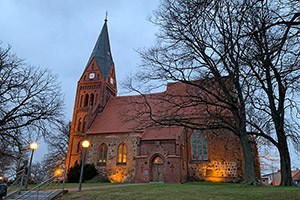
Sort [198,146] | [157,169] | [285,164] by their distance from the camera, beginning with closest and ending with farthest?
[285,164] < [157,169] < [198,146]

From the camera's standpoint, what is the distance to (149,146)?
20.7 m

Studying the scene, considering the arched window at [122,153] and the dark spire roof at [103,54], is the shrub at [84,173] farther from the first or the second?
the dark spire roof at [103,54]

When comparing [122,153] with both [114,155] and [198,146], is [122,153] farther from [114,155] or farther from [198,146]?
[198,146]

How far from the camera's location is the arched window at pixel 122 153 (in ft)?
74.6

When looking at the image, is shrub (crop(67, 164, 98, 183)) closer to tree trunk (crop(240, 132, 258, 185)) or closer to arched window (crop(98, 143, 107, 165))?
arched window (crop(98, 143, 107, 165))

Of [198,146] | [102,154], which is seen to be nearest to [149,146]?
[198,146]

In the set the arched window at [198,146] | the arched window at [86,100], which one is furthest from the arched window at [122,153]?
the arched window at [86,100]

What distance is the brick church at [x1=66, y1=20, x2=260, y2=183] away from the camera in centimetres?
1962

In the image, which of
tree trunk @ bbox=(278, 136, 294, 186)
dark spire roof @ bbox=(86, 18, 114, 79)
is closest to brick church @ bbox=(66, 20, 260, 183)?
dark spire roof @ bbox=(86, 18, 114, 79)

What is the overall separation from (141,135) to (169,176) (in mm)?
5044

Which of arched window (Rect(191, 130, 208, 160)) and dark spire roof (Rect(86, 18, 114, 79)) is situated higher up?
dark spire roof (Rect(86, 18, 114, 79))

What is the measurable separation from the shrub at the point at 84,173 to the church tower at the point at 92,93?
7.29 feet

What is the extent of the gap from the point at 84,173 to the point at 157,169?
721cm

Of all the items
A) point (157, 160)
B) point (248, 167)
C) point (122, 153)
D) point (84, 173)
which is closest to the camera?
point (248, 167)
